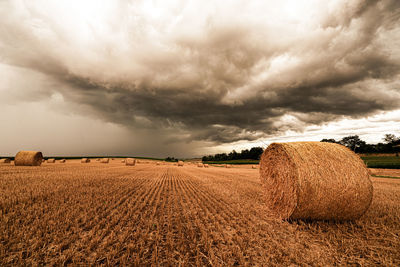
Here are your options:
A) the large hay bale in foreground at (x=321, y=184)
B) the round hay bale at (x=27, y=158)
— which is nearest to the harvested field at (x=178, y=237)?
the large hay bale in foreground at (x=321, y=184)

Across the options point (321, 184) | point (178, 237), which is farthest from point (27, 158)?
point (321, 184)

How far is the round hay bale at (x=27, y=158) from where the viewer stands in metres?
20.7

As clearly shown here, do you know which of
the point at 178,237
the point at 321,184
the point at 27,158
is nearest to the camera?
the point at 178,237

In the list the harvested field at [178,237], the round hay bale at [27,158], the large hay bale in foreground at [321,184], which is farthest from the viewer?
the round hay bale at [27,158]

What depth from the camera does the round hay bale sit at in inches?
815

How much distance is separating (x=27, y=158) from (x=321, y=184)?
29.1 m

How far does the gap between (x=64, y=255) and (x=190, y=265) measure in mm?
2090

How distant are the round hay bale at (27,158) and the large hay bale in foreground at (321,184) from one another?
27.4 metres

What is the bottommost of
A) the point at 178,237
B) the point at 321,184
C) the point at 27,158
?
the point at 178,237

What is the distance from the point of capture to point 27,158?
822 inches

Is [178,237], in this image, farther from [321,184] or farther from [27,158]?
[27,158]

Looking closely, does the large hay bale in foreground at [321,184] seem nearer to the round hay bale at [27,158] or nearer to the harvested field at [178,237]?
the harvested field at [178,237]

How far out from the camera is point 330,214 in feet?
15.9

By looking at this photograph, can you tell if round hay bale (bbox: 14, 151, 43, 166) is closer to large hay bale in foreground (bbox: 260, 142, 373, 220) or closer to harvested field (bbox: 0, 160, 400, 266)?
harvested field (bbox: 0, 160, 400, 266)
